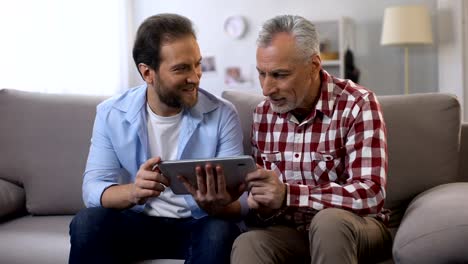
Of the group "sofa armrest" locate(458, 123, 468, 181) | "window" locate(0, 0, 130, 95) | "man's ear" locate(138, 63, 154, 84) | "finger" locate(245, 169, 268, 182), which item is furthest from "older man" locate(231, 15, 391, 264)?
"window" locate(0, 0, 130, 95)

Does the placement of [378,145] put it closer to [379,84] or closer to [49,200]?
[49,200]

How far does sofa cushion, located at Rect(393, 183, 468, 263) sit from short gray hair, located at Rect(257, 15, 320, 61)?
51cm

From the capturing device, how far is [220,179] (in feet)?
4.98

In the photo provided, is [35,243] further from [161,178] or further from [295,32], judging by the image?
[295,32]

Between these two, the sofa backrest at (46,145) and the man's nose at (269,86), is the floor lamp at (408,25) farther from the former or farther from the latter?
the man's nose at (269,86)

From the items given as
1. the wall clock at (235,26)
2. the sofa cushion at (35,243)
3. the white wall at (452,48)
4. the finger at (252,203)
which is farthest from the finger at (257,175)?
the wall clock at (235,26)

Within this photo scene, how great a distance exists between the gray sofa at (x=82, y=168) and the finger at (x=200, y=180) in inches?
10.1

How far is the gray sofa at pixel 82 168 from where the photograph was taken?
1479 millimetres

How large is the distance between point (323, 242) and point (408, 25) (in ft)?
9.28

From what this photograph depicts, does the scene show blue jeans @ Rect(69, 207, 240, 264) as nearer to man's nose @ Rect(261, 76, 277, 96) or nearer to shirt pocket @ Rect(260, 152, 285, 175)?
shirt pocket @ Rect(260, 152, 285, 175)

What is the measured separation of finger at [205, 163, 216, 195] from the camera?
4.86 ft

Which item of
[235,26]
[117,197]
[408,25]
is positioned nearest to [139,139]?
[117,197]

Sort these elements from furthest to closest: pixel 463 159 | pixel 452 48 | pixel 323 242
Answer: pixel 452 48 → pixel 463 159 → pixel 323 242

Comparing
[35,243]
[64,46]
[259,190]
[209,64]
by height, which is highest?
[64,46]
